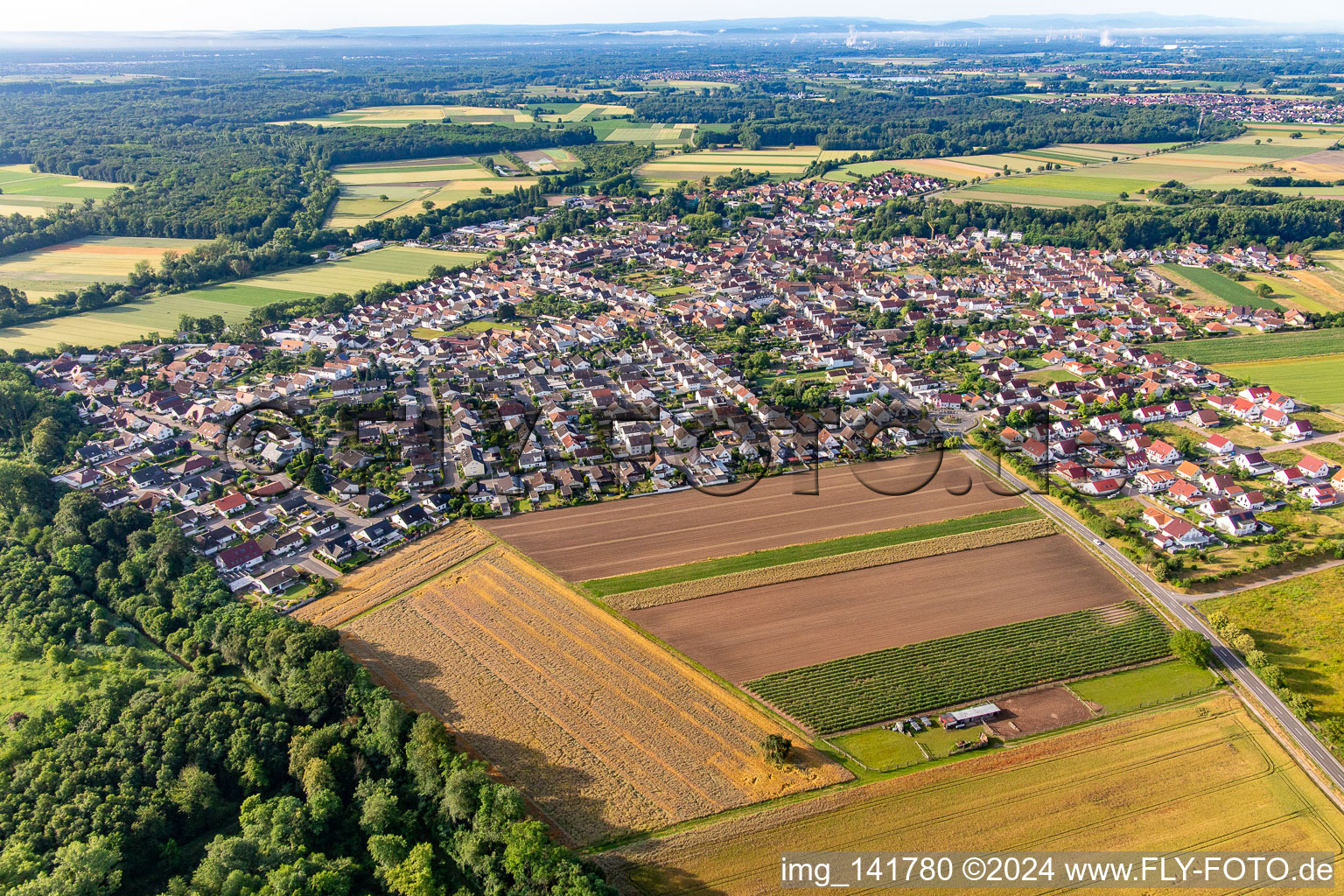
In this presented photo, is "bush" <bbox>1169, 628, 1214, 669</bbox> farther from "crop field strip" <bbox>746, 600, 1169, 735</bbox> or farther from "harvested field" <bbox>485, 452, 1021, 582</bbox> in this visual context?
"harvested field" <bbox>485, 452, 1021, 582</bbox>

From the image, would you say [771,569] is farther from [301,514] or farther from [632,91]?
[632,91]

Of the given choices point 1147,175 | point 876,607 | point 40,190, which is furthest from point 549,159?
point 876,607

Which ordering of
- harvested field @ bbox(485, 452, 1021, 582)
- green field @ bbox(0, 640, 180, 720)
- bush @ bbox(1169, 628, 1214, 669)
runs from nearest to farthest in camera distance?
green field @ bbox(0, 640, 180, 720)
bush @ bbox(1169, 628, 1214, 669)
harvested field @ bbox(485, 452, 1021, 582)

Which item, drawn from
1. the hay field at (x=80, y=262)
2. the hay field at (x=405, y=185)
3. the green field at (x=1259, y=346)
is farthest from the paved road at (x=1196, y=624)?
the hay field at (x=405, y=185)

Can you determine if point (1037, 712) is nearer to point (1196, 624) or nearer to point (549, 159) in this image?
point (1196, 624)

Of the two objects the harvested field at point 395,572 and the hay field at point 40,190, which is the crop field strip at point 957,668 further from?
the hay field at point 40,190

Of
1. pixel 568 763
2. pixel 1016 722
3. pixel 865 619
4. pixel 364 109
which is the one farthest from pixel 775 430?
pixel 364 109

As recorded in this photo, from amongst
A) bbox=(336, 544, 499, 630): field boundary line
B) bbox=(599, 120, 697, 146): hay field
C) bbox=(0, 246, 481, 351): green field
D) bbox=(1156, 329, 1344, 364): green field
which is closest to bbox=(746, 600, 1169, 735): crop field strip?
bbox=(336, 544, 499, 630): field boundary line
